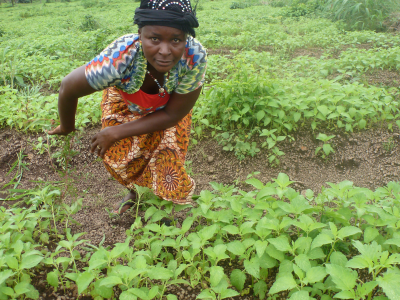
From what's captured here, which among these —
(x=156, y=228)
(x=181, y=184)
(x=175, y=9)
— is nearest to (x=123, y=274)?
(x=156, y=228)

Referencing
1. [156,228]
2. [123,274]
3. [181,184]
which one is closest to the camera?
[123,274]

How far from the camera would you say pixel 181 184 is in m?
2.07

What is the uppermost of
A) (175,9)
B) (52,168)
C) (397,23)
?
(175,9)

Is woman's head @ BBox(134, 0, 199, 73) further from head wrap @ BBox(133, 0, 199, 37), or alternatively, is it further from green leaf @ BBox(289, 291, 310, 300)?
green leaf @ BBox(289, 291, 310, 300)

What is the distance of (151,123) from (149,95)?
0.17 meters

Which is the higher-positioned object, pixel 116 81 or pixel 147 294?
pixel 116 81

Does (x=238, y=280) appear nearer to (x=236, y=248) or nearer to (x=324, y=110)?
(x=236, y=248)

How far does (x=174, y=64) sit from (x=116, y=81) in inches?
13.4

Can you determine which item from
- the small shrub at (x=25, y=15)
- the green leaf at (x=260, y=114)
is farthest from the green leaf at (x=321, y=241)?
the small shrub at (x=25, y=15)

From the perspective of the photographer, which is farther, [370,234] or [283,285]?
[370,234]

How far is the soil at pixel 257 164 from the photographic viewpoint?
285 centimetres

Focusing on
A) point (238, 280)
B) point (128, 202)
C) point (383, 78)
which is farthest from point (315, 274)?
point (383, 78)

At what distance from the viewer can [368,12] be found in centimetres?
726

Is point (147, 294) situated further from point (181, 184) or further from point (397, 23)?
point (397, 23)
